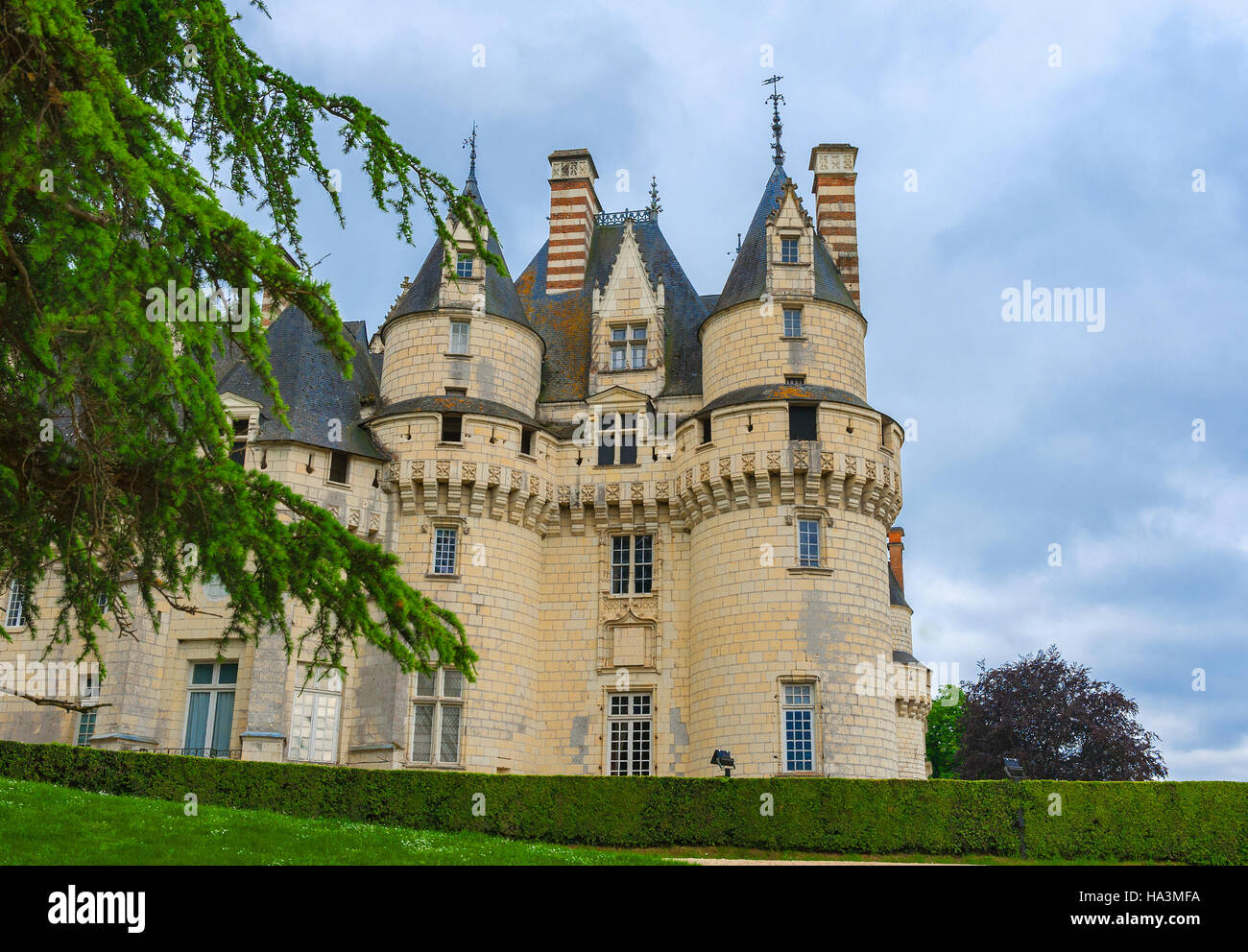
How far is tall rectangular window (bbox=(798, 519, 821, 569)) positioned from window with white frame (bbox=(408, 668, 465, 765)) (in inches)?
327

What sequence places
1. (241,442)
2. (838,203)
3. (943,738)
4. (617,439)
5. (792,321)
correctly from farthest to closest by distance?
(943,738) → (838,203) → (617,439) → (792,321) → (241,442)

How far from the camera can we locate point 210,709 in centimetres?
→ 2609

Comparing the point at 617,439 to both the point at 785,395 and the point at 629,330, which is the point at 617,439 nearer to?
the point at 629,330

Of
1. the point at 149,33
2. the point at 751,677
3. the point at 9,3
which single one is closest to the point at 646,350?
the point at 751,677

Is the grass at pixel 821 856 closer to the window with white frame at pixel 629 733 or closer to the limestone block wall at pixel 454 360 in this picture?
the window with white frame at pixel 629 733

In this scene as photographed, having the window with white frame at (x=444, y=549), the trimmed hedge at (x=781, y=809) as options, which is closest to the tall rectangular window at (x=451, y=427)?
the window with white frame at (x=444, y=549)

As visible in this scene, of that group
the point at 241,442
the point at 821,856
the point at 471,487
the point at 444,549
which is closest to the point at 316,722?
the point at 444,549

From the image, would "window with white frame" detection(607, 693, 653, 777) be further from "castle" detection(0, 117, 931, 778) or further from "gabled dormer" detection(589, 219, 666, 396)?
"gabled dormer" detection(589, 219, 666, 396)

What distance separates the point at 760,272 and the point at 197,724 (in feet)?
55.7

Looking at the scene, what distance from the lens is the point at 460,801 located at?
22188 mm

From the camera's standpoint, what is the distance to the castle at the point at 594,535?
26.0 meters

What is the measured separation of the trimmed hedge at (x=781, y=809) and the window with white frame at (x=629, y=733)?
5.18m

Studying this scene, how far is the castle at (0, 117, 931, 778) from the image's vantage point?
25953 millimetres

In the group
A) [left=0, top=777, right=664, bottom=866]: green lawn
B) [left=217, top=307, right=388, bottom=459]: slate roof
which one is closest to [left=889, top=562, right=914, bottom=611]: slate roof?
[left=217, top=307, right=388, bottom=459]: slate roof
